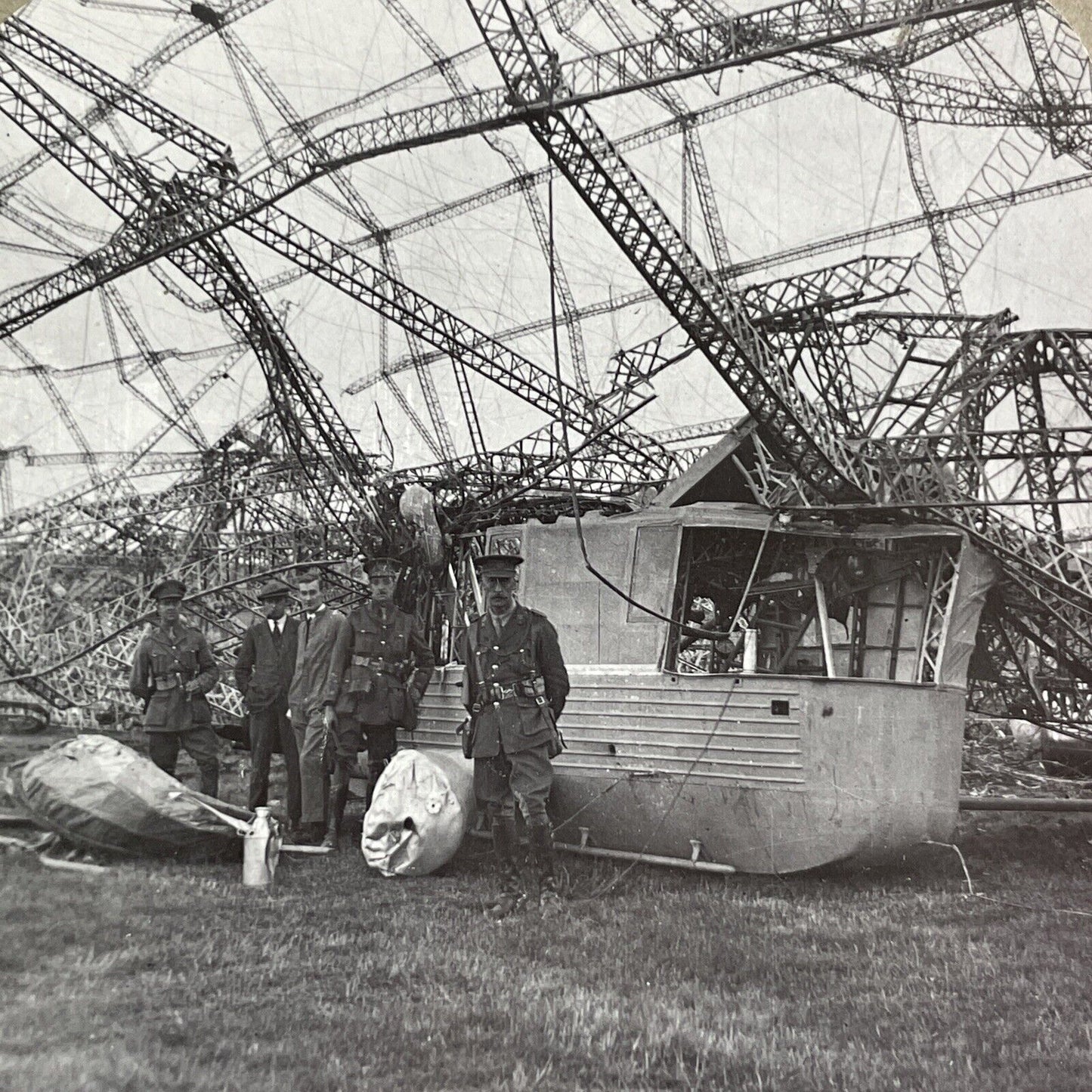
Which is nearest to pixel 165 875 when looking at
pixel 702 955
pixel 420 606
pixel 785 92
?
pixel 702 955

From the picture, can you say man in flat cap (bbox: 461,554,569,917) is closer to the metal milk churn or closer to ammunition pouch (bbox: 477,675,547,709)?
ammunition pouch (bbox: 477,675,547,709)

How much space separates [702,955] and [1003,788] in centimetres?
817

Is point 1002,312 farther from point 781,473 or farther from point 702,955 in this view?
point 702,955

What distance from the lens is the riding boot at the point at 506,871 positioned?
6348mm

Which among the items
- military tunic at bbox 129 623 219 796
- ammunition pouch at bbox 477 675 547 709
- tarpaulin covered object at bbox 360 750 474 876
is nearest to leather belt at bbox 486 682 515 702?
ammunition pouch at bbox 477 675 547 709

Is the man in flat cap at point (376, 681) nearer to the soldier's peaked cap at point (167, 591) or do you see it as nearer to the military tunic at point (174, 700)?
the military tunic at point (174, 700)

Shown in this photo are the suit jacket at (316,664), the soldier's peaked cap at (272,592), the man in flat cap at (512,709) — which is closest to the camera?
the man in flat cap at (512,709)

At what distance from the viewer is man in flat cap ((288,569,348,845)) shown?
8602 mm

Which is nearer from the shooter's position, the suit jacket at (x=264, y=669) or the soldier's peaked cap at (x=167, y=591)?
the soldier's peaked cap at (x=167, y=591)

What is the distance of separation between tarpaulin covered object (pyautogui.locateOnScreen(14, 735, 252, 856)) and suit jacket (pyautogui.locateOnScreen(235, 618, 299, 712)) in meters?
2.71

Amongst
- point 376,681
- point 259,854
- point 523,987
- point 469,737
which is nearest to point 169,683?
point 376,681

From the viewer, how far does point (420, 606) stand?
10.6 meters

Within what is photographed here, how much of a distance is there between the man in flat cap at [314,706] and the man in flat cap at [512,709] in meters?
1.78

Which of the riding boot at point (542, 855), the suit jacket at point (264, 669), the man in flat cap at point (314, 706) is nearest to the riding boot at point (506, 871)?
the riding boot at point (542, 855)
